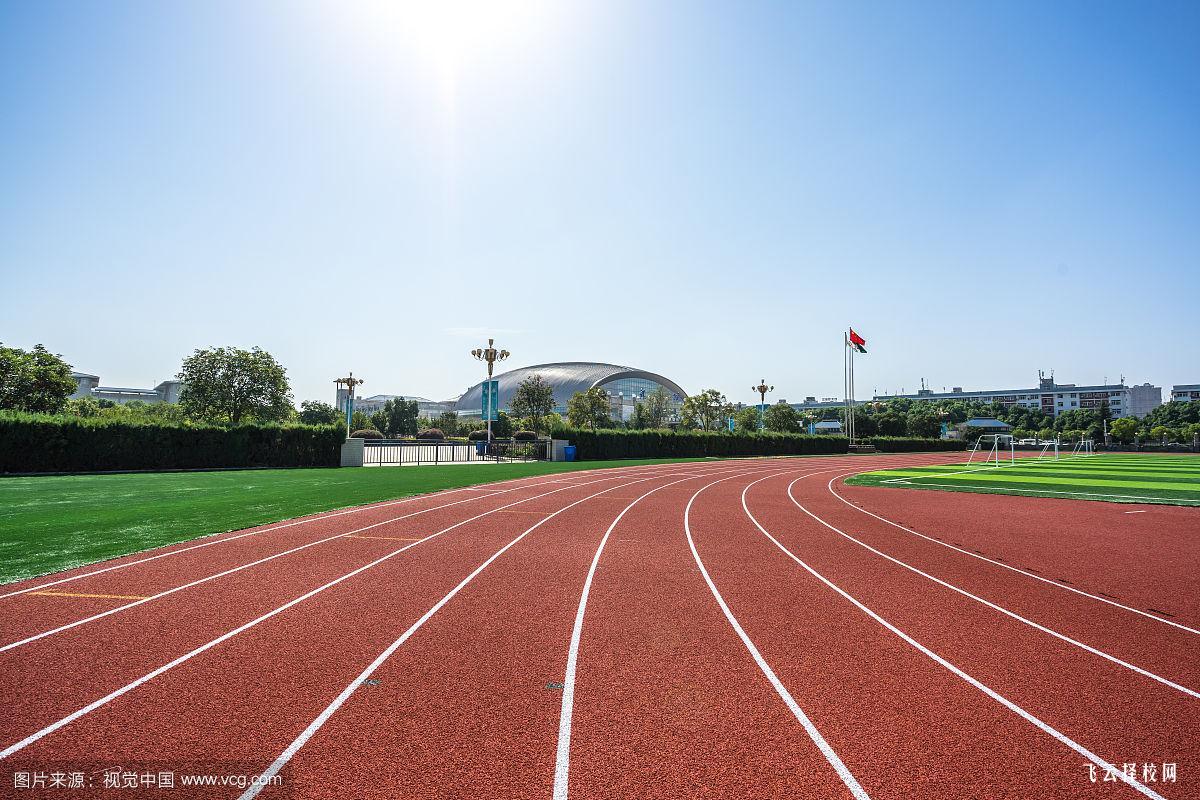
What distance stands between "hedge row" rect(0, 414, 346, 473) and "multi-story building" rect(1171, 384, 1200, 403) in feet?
776

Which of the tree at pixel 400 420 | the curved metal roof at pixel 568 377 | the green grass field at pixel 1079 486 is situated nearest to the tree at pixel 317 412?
the tree at pixel 400 420

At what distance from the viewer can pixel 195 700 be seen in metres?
4.06

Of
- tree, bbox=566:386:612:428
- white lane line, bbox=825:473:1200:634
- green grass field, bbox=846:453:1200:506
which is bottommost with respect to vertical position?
green grass field, bbox=846:453:1200:506

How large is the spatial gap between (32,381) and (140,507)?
3803cm

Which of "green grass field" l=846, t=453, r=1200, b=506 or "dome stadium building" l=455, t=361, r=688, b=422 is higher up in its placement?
"dome stadium building" l=455, t=361, r=688, b=422

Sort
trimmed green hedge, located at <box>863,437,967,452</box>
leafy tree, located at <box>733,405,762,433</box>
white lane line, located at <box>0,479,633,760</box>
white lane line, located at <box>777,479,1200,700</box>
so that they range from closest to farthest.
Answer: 1. white lane line, located at <box>0,479,633,760</box>
2. white lane line, located at <box>777,479,1200,700</box>
3. trimmed green hedge, located at <box>863,437,967,452</box>
4. leafy tree, located at <box>733,405,762,433</box>

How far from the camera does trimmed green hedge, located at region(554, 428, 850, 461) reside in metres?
43.2

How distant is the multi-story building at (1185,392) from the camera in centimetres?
17125

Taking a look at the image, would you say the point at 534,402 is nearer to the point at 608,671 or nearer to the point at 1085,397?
the point at 608,671

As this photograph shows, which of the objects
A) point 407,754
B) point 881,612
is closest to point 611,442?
point 881,612

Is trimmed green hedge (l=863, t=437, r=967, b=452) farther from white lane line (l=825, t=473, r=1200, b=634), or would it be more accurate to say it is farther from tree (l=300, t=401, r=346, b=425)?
tree (l=300, t=401, r=346, b=425)

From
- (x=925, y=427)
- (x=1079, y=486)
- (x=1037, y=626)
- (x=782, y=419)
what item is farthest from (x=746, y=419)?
(x=1037, y=626)

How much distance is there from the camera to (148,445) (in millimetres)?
26234

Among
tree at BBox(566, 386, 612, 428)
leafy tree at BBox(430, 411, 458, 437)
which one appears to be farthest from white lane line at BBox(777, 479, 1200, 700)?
leafy tree at BBox(430, 411, 458, 437)
